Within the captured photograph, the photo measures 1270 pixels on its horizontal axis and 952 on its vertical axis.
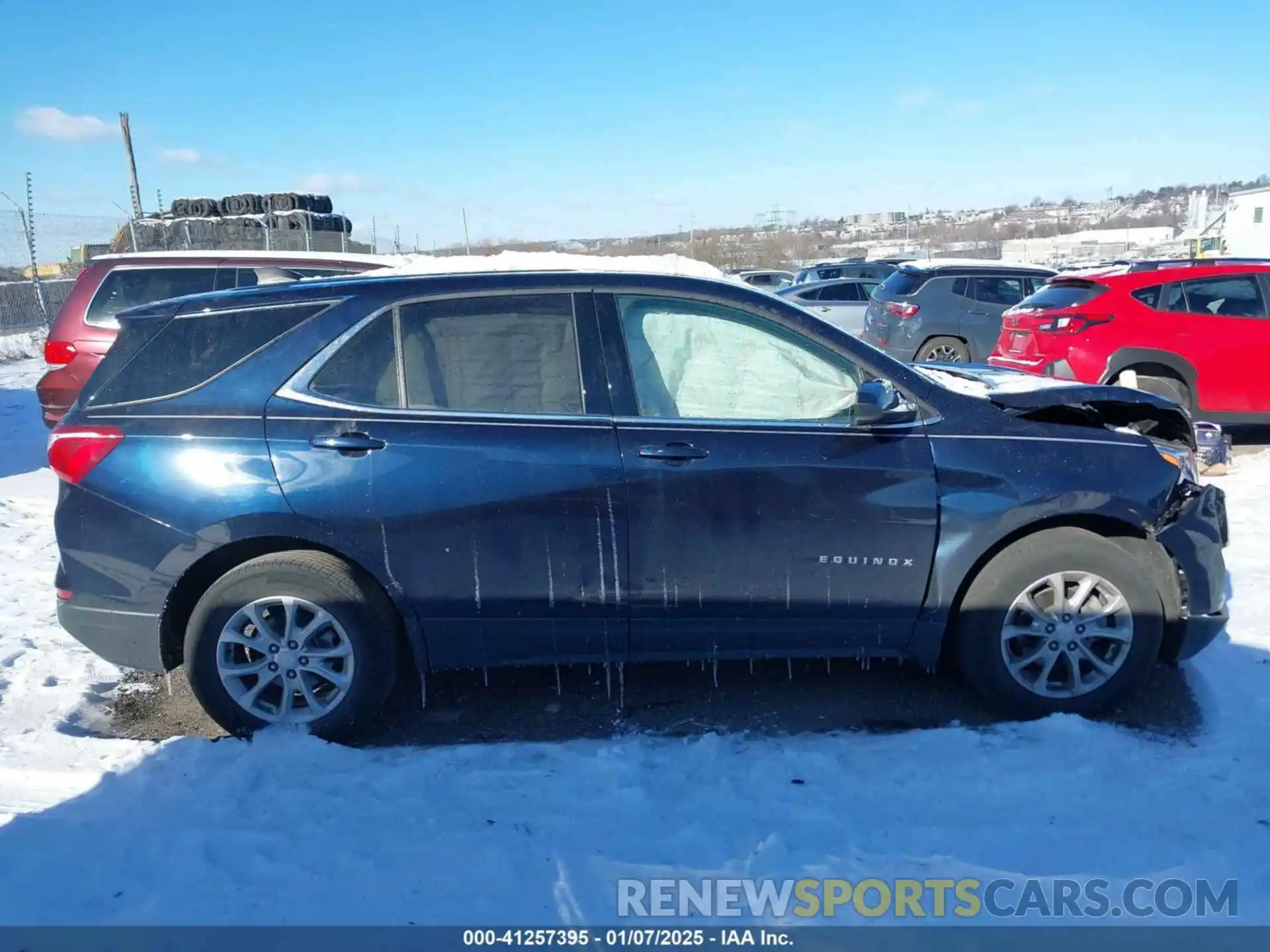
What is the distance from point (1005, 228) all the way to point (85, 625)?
297ft

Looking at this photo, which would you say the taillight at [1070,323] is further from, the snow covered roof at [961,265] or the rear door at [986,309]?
the snow covered roof at [961,265]

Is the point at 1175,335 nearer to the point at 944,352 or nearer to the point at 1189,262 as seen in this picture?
the point at 1189,262

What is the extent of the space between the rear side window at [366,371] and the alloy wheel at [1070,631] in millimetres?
2584

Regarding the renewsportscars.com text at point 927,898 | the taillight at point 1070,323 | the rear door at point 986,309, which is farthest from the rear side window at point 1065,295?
the renewsportscars.com text at point 927,898

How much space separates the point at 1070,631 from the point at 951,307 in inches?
375

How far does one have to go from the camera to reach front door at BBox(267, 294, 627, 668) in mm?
3414

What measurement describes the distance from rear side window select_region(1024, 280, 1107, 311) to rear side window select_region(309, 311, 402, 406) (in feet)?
22.2

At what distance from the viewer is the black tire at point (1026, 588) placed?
3533 millimetres

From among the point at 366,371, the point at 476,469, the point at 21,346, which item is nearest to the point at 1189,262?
the point at 476,469

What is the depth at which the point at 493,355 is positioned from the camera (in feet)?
11.8

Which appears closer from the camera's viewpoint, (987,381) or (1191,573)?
(1191,573)

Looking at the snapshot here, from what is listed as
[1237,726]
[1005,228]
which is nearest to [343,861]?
[1237,726]

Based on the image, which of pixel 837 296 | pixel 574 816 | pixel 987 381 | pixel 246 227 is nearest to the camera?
pixel 574 816

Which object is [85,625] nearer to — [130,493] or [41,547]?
[130,493]
